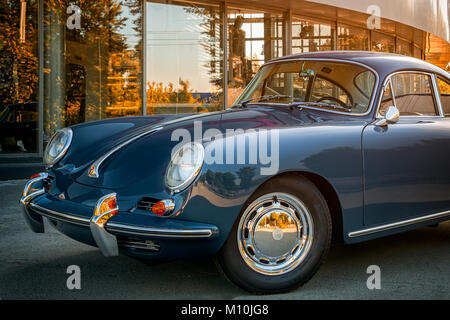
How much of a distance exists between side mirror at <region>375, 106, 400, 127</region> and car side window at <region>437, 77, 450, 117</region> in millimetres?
867

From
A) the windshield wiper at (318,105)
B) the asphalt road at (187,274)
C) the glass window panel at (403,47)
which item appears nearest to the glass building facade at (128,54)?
the glass window panel at (403,47)

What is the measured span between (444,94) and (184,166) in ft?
8.35

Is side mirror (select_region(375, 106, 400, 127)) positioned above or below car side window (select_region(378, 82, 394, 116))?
below

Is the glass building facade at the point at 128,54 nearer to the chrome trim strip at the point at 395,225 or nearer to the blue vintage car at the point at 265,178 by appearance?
the blue vintage car at the point at 265,178

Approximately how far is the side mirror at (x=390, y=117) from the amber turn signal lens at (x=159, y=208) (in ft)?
5.24

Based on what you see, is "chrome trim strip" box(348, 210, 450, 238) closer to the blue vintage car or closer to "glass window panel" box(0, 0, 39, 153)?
the blue vintage car

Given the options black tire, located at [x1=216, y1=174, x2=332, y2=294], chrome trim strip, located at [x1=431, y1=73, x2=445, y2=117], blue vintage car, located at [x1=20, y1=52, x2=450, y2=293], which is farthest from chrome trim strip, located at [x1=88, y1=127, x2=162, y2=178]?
chrome trim strip, located at [x1=431, y1=73, x2=445, y2=117]

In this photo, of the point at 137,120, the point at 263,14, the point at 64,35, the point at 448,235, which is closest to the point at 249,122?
the point at 137,120

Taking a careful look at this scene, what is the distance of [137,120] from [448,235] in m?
2.86

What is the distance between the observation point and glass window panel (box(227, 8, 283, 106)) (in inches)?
492

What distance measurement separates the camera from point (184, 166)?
299 centimetres

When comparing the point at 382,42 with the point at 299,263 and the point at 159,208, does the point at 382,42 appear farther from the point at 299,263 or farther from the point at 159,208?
the point at 159,208

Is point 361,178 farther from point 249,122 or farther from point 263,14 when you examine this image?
point 263,14

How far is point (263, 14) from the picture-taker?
42.6 ft
